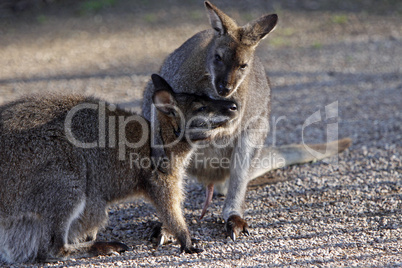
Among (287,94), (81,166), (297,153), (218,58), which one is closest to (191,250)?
(81,166)

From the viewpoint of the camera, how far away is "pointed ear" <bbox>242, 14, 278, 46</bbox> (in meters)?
4.59

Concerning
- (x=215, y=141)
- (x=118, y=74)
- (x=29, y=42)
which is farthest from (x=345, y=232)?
(x=29, y=42)

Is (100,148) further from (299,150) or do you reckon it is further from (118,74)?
(118,74)

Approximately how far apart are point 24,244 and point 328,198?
266 centimetres

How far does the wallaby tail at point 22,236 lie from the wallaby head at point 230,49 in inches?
68.2

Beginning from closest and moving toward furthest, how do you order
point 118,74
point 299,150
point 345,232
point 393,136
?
point 345,232, point 299,150, point 393,136, point 118,74

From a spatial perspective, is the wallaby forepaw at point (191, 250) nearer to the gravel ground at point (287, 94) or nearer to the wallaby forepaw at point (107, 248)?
the gravel ground at point (287, 94)

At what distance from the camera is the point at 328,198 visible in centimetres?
493

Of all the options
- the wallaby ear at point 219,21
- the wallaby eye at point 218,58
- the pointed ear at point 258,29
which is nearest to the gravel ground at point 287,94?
the wallaby eye at point 218,58

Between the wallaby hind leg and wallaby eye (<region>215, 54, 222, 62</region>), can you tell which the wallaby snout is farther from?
the wallaby hind leg

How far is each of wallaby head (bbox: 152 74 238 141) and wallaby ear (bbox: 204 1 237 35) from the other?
0.63m

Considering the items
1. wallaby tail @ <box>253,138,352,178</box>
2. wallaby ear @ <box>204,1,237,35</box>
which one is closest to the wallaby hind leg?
wallaby ear @ <box>204,1,237,35</box>

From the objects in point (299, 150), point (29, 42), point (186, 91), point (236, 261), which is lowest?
point (236, 261)

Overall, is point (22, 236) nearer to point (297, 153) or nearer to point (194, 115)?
point (194, 115)
